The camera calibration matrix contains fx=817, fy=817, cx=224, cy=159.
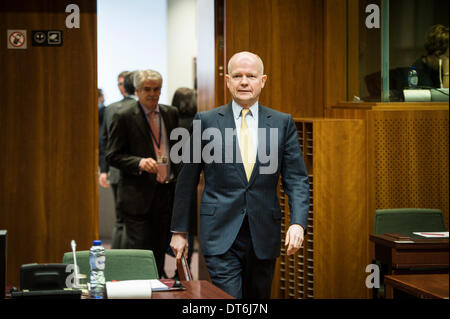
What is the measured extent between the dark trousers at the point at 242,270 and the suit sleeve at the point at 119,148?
2.05 meters

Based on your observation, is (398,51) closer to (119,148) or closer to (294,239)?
(119,148)

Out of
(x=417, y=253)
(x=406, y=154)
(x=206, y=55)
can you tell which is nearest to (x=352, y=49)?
(x=406, y=154)

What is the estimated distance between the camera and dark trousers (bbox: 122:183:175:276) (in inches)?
244

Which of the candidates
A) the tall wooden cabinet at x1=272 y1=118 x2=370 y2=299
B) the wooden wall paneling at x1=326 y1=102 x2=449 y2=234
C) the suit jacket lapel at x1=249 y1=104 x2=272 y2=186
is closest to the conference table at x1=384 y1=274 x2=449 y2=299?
the suit jacket lapel at x1=249 y1=104 x2=272 y2=186

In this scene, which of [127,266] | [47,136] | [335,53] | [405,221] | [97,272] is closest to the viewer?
[97,272]

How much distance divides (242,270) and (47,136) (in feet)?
8.91

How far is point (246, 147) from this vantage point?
4.13 m

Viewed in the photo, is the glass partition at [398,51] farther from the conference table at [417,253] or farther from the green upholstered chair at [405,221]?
the conference table at [417,253]

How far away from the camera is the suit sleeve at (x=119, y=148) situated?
6098 mm

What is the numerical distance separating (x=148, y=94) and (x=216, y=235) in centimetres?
235

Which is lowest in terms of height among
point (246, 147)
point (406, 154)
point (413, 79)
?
point (406, 154)

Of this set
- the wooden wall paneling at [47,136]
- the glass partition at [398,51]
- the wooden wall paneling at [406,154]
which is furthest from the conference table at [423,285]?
the wooden wall paneling at [47,136]

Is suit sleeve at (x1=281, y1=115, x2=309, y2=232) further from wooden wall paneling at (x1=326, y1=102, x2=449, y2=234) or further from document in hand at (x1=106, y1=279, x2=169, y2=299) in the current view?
wooden wall paneling at (x1=326, y1=102, x2=449, y2=234)
